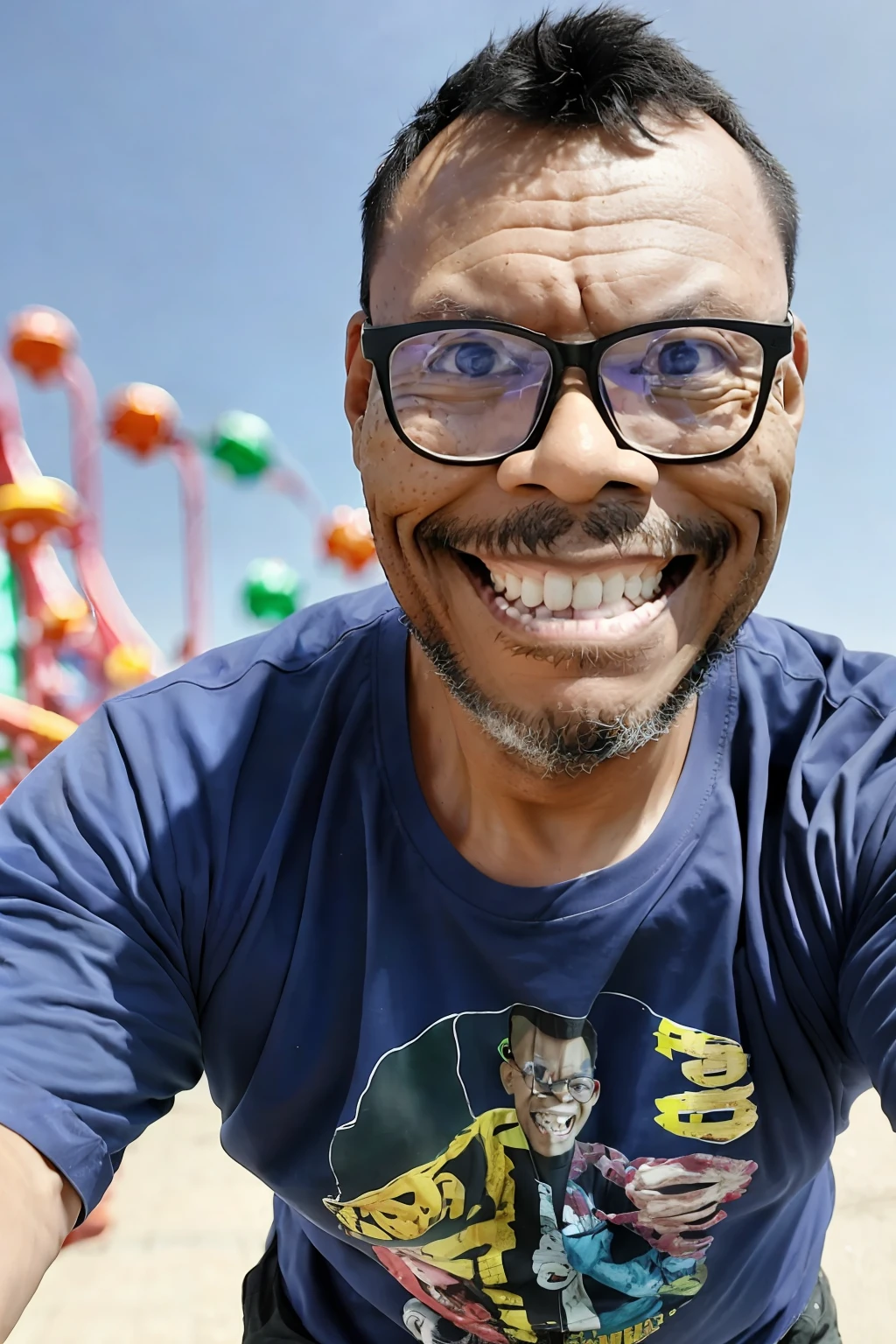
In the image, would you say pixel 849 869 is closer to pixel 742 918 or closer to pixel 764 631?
pixel 742 918

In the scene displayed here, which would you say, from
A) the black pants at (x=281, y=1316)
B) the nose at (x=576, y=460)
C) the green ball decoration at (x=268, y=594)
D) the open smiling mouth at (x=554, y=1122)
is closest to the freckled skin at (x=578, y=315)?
the nose at (x=576, y=460)

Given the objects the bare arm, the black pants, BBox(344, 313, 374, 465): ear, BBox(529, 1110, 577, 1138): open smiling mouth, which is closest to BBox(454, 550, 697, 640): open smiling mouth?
BBox(344, 313, 374, 465): ear

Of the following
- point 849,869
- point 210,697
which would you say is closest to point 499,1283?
point 849,869

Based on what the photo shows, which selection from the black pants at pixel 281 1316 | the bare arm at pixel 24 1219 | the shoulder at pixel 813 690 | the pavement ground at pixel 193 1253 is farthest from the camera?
the pavement ground at pixel 193 1253

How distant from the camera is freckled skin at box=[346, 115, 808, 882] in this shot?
77 centimetres

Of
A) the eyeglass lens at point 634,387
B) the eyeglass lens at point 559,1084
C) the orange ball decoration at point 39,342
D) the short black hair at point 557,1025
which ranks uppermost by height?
the orange ball decoration at point 39,342

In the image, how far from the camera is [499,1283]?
35.7 inches

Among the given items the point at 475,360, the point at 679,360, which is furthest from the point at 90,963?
the point at 679,360

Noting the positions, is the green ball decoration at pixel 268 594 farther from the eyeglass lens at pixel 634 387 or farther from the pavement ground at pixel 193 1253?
the eyeglass lens at pixel 634 387

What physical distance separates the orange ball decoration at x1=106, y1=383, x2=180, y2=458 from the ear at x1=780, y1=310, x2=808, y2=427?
12.0ft

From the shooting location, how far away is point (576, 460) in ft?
2.40

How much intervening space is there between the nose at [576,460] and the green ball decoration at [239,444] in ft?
12.0

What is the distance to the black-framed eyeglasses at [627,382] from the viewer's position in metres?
0.77

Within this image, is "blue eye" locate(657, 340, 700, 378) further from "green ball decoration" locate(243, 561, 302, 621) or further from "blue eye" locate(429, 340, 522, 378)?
"green ball decoration" locate(243, 561, 302, 621)
